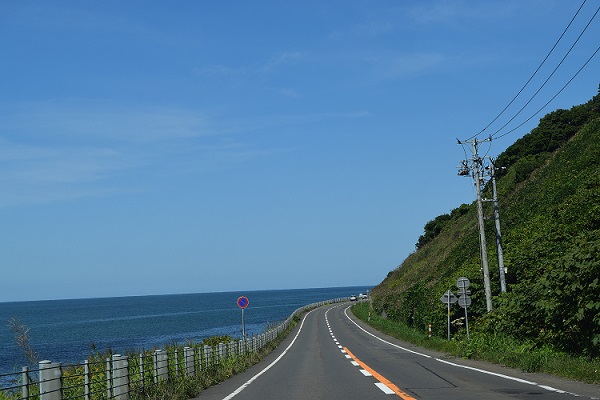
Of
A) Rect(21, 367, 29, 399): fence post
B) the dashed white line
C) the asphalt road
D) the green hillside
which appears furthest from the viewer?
the green hillside

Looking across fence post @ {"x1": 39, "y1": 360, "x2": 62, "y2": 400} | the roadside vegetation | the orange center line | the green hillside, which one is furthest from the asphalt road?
fence post @ {"x1": 39, "y1": 360, "x2": 62, "y2": 400}

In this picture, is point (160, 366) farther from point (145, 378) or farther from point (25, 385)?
point (25, 385)

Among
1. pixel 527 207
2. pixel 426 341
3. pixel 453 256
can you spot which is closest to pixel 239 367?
pixel 426 341

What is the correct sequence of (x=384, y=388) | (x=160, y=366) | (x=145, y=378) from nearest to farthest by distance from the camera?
1. (x=384, y=388)
2. (x=145, y=378)
3. (x=160, y=366)

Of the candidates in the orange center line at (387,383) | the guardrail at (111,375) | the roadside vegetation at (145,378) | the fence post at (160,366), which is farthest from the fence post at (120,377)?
the orange center line at (387,383)

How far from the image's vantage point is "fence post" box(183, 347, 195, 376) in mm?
17311

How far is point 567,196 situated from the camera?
40.3m

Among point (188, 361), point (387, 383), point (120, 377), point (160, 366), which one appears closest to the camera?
point (120, 377)

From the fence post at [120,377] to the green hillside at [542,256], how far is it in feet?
34.4

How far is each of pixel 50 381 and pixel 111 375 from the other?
257 cm

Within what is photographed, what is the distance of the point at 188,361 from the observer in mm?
17453

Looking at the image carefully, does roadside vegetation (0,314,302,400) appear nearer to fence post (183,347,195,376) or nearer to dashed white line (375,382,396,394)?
fence post (183,347,195,376)

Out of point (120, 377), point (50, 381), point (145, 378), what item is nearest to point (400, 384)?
point (145, 378)

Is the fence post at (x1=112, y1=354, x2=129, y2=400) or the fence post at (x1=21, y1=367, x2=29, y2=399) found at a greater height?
the fence post at (x1=21, y1=367, x2=29, y2=399)
